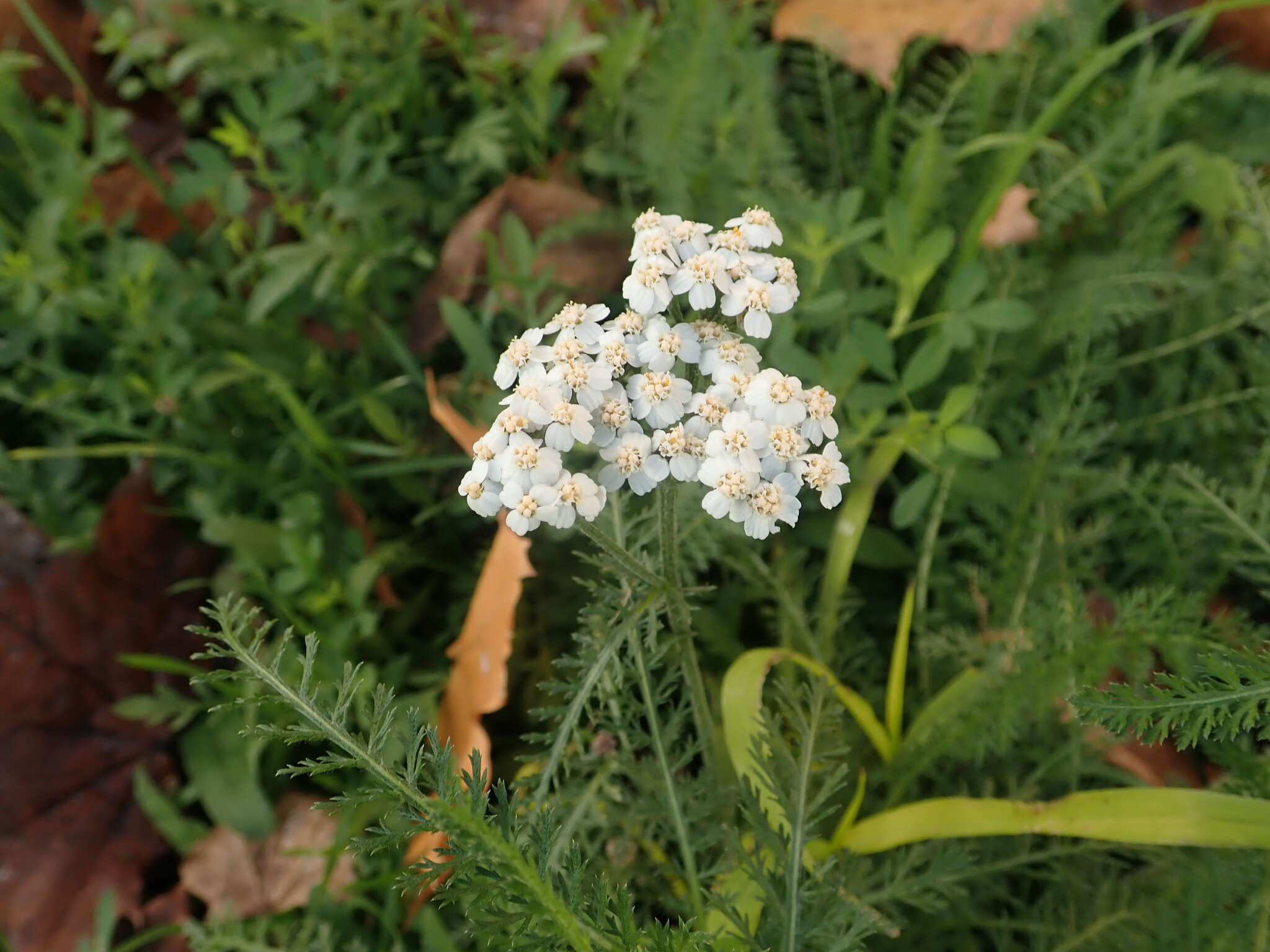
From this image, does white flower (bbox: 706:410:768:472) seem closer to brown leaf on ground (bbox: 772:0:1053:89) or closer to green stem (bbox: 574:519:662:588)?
green stem (bbox: 574:519:662:588)

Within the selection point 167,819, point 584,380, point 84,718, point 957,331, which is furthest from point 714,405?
point 84,718

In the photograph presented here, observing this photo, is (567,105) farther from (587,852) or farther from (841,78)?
(587,852)

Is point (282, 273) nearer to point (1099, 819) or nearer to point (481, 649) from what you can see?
point (481, 649)

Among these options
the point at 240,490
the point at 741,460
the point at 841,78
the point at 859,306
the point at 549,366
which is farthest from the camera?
the point at 841,78

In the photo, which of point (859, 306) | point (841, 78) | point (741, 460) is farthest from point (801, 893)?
point (841, 78)

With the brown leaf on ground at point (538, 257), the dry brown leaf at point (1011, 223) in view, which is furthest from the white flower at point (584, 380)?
the dry brown leaf at point (1011, 223)

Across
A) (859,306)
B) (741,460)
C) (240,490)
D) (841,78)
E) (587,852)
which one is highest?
(841,78)
